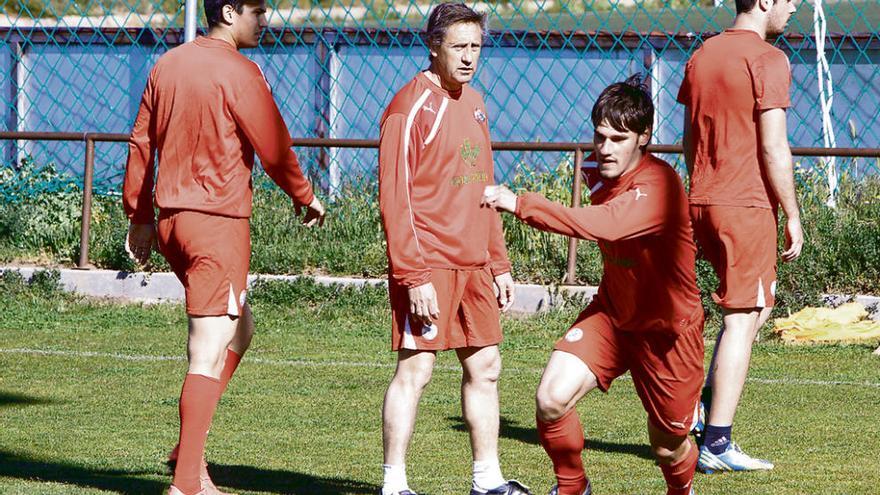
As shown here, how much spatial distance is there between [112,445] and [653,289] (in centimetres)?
268

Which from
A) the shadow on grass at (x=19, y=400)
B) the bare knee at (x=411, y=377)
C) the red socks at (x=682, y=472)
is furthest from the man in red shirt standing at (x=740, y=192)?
the shadow on grass at (x=19, y=400)

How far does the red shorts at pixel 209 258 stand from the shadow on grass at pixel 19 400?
96.8 inches

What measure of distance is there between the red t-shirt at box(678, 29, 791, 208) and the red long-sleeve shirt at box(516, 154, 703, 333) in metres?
1.13

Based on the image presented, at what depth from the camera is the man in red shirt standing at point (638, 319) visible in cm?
482

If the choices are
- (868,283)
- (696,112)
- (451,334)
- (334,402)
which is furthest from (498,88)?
(451,334)

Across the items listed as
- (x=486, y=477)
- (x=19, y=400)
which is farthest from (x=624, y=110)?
(x=19, y=400)

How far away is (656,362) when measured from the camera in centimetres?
496

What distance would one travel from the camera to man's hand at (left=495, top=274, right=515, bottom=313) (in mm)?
5582

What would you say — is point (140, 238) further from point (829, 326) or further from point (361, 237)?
point (361, 237)

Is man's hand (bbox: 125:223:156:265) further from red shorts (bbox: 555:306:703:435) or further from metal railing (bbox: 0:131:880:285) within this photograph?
metal railing (bbox: 0:131:880:285)

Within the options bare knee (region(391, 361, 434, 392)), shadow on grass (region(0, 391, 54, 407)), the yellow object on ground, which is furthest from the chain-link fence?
bare knee (region(391, 361, 434, 392))

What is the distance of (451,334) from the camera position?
208 inches

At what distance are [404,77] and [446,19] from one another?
8.27 meters

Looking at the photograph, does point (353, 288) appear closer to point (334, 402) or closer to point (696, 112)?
point (334, 402)
